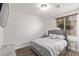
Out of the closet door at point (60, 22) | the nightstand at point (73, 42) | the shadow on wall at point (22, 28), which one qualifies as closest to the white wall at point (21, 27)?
the shadow on wall at point (22, 28)

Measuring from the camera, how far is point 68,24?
1.03 m

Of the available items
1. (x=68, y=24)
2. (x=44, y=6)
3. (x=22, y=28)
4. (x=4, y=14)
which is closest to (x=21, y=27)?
(x=22, y=28)

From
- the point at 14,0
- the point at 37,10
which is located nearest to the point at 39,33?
the point at 37,10

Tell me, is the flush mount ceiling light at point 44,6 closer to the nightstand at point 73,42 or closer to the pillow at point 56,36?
the pillow at point 56,36

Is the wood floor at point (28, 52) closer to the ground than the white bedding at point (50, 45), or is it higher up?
closer to the ground

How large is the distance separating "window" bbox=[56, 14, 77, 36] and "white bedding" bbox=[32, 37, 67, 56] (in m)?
0.17

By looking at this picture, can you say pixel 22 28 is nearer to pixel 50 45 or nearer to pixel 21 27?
pixel 21 27

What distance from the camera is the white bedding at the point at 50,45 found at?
950mm

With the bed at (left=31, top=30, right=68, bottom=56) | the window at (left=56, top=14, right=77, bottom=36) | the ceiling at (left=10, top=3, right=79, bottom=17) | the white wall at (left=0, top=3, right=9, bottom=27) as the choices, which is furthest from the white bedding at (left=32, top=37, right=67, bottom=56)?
the white wall at (left=0, top=3, right=9, bottom=27)

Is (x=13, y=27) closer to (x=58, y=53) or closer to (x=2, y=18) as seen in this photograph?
(x=2, y=18)

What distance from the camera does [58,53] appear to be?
990mm

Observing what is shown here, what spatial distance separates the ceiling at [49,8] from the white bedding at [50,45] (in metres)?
0.38

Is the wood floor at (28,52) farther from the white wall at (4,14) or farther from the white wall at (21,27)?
the white wall at (4,14)

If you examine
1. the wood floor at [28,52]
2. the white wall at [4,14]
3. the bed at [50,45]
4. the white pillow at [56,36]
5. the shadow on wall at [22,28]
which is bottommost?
the wood floor at [28,52]
